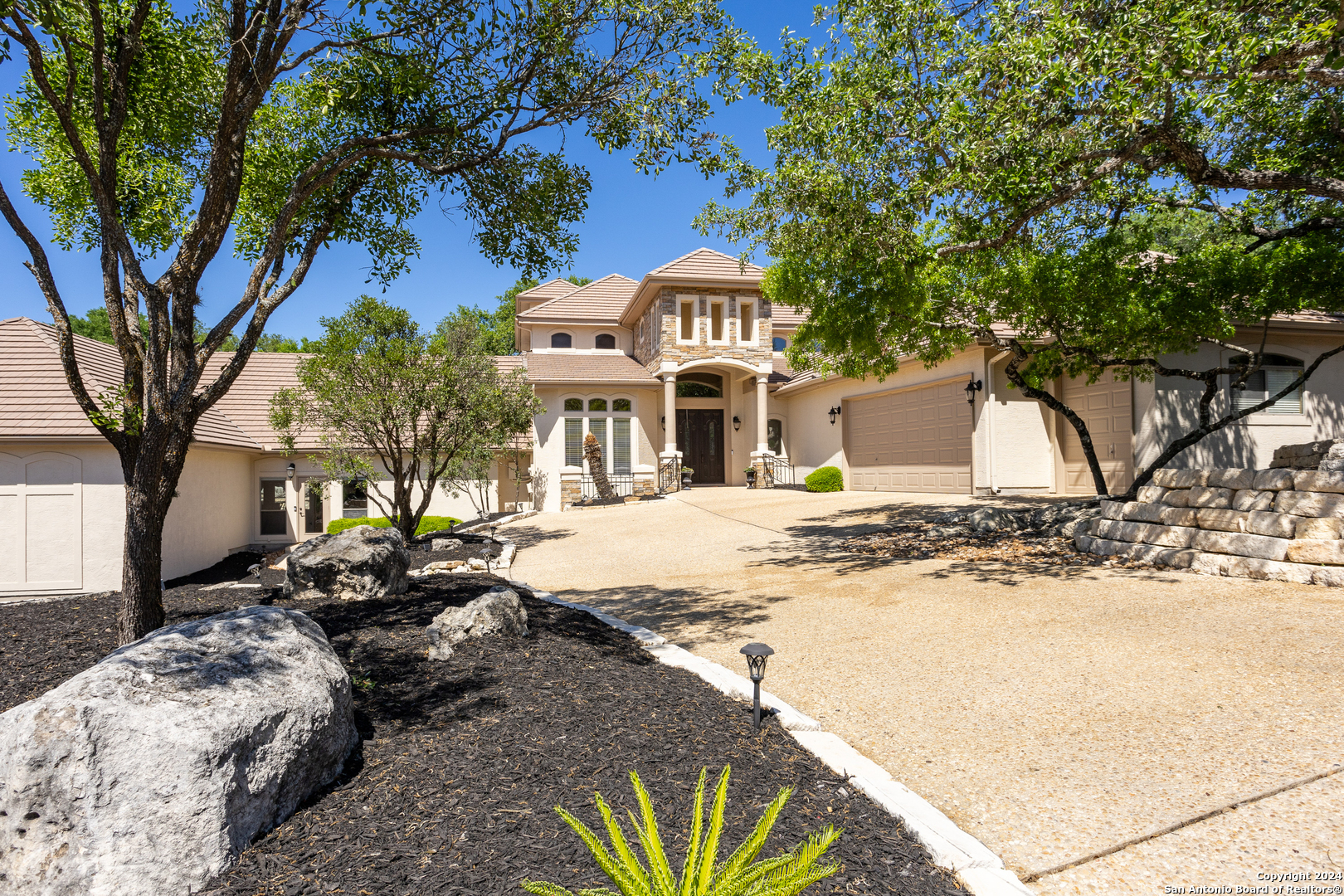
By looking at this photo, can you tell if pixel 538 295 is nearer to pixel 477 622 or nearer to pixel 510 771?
pixel 477 622

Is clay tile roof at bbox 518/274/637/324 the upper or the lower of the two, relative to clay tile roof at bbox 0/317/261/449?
upper

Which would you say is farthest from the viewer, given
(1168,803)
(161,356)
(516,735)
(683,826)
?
(161,356)

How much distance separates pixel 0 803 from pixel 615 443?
60.4 feet

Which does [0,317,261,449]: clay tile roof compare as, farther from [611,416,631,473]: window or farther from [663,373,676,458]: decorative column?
[663,373,676,458]: decorative column

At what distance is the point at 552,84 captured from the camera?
6.50m

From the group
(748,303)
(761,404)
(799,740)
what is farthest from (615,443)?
(799,740)

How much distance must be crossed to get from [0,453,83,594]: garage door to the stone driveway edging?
418 inches

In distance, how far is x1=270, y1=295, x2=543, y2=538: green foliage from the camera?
36.3ft

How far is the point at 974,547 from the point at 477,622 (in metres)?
7.72

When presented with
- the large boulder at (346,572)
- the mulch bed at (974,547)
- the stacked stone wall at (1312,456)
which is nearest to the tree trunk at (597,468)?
the mulch bed at (974,547)

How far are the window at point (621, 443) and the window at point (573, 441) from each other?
1004 millimetres

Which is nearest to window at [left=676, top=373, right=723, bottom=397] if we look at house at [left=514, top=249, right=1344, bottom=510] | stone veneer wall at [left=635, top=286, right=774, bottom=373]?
house at [left=514, top=249, right=1344, bottom=510]

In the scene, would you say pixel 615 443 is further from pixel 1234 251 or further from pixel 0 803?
pixel 0 803

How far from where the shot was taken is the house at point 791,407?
1338 centimetres
